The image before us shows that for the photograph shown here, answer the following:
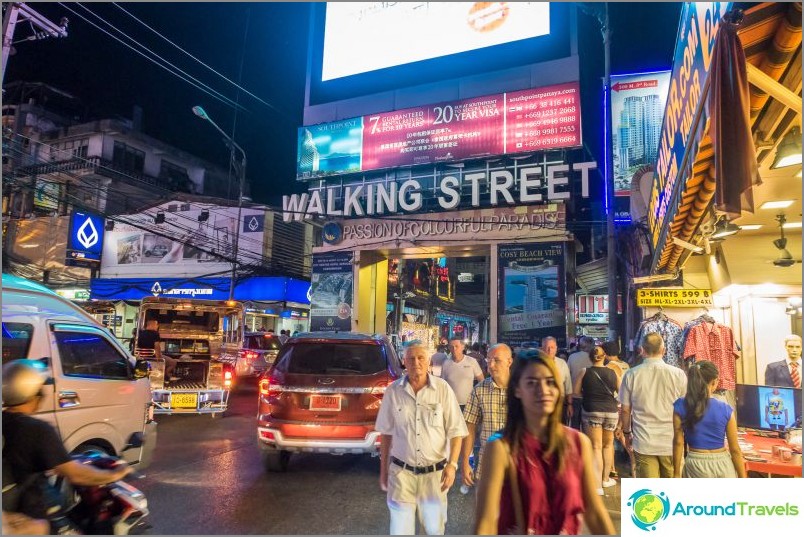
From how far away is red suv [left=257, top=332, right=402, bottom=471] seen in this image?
21.2 feet

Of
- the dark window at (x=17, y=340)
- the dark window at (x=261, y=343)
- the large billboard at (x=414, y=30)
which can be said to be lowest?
the dark window at (x=261, y=343)

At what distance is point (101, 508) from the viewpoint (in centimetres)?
369

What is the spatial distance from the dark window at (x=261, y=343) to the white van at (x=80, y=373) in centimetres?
1109

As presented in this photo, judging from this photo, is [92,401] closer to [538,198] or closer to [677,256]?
[677,256]

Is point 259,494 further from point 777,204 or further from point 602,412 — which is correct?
point 777,204

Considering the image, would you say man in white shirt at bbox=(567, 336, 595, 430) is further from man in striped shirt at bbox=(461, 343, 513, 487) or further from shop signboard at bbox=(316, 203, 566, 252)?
shop signboard at bbox=(316, 203, 566, 252)

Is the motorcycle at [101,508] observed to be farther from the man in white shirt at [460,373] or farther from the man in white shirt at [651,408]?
the man in white shirt at [460,373]


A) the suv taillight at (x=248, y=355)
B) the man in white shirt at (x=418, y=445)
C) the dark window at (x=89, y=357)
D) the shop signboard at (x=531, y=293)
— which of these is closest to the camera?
the man in white shirt at (x=418, y=445)

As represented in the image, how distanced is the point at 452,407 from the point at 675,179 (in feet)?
12.3

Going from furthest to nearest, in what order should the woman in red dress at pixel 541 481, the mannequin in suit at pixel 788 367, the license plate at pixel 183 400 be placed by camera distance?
the license plate at pixel 183 400, the mannequin in suit at pixel 788 367, the woman in red dress at pixel 541 481

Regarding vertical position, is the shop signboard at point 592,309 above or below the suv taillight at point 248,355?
above

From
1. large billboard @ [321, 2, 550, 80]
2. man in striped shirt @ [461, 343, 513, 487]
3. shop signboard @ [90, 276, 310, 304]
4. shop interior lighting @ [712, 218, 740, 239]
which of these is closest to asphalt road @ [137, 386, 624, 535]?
man in striped shirt @ [461, 343, 513, 487]

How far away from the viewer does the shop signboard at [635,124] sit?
706 inches

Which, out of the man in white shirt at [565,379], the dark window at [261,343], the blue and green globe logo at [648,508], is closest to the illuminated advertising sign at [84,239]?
the dark window at [261,343]
